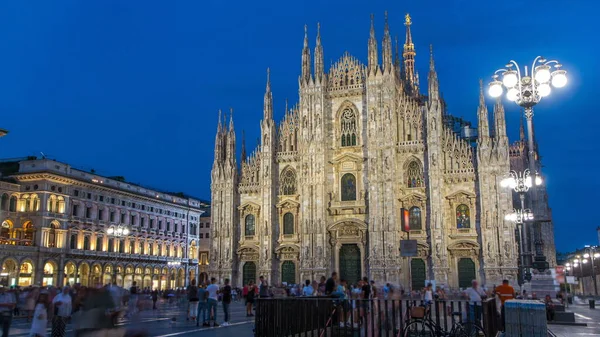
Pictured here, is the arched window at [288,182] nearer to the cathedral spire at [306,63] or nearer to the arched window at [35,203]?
the cathedral spire at [306,63]

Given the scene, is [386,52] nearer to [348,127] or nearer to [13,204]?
[348,127]

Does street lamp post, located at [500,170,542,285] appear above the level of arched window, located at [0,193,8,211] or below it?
below

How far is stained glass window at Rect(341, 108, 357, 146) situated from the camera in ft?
156

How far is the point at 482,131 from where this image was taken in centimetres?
4291

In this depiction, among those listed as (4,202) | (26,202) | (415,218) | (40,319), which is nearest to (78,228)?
(26,202)

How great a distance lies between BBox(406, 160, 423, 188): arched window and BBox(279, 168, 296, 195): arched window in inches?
379

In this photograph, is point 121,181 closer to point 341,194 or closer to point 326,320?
point 341,194

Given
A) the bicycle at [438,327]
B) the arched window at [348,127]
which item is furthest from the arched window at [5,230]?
the bicycle at [438,327]

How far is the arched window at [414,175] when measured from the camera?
44.7 meters

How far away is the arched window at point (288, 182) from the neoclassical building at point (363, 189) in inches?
3.5

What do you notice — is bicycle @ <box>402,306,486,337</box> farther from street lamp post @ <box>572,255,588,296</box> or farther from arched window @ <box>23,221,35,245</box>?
street lamp post @ <box>572,255,588,296</box>

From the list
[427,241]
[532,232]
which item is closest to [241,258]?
[427,241]

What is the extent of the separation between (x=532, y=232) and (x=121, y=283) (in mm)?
51602

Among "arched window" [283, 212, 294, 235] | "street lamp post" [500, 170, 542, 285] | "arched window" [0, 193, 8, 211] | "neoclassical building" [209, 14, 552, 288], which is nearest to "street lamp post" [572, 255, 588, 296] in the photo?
"neoclassical building" [209, 14, 552, 288]
